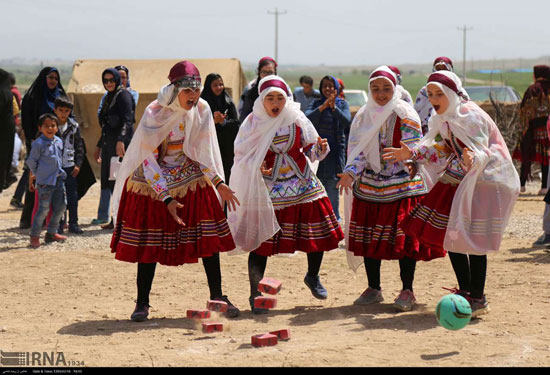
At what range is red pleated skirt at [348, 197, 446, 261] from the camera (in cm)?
690

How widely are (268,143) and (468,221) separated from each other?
1.62 meters

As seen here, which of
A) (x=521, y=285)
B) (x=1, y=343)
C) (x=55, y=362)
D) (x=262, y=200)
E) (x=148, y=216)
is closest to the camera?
(x=55, y=362)

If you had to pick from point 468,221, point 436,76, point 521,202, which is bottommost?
point 521,202

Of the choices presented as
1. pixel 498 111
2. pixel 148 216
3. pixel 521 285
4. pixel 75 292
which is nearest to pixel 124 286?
pixel 75 292

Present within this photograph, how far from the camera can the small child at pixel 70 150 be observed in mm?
10523

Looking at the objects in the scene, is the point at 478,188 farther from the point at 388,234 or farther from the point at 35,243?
the point at 35,243

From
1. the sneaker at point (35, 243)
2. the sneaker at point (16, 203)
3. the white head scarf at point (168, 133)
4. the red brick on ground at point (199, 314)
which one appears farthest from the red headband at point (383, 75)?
the sneaker at point (16, 203)

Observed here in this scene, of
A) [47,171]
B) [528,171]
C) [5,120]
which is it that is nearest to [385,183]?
[47,171]

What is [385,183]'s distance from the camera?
22.8ft

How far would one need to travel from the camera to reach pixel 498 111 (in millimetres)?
16875

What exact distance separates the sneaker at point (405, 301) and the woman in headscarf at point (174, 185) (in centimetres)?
131

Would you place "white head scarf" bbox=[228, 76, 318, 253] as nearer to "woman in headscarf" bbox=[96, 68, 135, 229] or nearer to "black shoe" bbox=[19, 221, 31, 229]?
"woman in headscarf" bbox=[96, 68, 135, 229]

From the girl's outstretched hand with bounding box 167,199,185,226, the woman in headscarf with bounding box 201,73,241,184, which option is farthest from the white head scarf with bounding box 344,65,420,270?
the woman in headscarf with bounding box 201,73,241,184

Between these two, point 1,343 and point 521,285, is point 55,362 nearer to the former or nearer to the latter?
point 1,343
